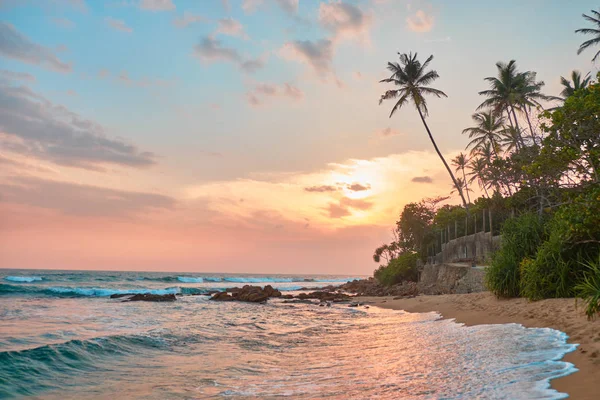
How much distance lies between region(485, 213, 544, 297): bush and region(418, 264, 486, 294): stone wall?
22.8ft

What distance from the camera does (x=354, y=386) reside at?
6.79 meters

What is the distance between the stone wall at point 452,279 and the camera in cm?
2262

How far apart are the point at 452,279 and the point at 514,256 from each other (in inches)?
579

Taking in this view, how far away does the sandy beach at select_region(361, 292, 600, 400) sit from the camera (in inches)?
199

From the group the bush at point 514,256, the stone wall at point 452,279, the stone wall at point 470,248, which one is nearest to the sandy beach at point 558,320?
the bush at point 514,256

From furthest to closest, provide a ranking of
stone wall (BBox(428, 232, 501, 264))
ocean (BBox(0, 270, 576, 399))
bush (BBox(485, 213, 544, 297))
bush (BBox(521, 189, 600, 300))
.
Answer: stone wall (BBox(428, 232, 501, 264)) → bush (BBox(485, 213, 544, 297)) → bush (BBox(521, 189, 600, 300)) → ocean (BBox(0, 270, 576, 399))

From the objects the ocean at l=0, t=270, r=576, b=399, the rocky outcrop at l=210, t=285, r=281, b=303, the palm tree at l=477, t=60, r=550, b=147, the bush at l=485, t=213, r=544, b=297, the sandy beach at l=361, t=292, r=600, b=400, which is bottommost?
the rocky outcrop at l=210, t=285, r=281, b=303

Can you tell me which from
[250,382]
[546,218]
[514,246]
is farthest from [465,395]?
[546,218]

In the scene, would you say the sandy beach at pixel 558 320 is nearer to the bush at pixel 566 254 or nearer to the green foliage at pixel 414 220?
the bush at pixel 566 254

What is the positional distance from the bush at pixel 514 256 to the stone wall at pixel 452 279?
22.8 ft

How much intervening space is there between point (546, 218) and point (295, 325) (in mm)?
10640

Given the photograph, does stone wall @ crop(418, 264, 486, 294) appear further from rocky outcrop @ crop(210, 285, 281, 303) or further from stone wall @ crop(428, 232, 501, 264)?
rocky outcrop @ crop(210, 285, 281, 303)

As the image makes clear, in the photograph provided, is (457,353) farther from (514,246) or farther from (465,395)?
(514,246)

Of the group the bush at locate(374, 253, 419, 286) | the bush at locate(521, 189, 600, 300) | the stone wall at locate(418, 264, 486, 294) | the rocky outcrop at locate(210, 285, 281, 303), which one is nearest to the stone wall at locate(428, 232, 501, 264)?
the stone wall at locate(418, 264, 486, 294)
